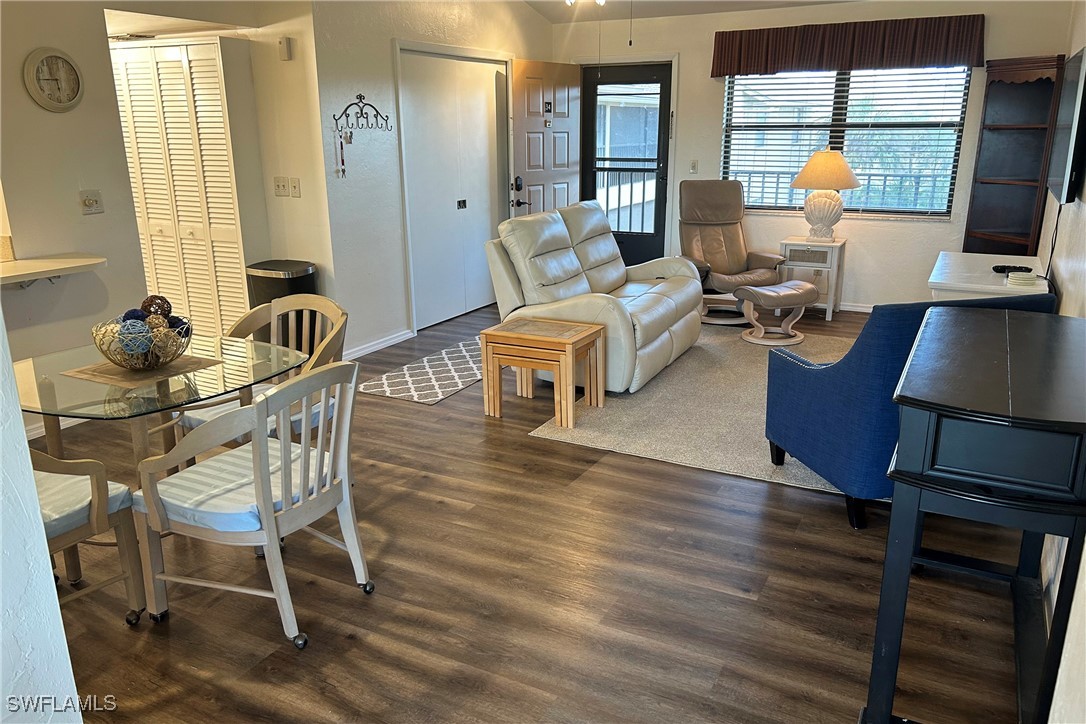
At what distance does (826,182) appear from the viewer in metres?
5.95

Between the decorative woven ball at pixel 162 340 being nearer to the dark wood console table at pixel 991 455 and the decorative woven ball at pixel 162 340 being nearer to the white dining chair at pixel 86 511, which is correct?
the white dining chair at pixel 86 511

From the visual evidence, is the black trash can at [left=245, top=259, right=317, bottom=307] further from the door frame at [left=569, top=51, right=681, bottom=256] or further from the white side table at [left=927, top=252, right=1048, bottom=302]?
the white side table at [left=927, top=252, right=1048, bottom=302]

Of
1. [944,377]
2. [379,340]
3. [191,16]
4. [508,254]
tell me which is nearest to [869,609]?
[944,377]

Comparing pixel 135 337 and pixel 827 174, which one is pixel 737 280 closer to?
pixel 827 174

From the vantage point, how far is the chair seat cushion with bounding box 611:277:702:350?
4402 millimetres

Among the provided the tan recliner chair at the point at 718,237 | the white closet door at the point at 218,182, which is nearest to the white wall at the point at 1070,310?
the tan recliner chair at the point at 718,237

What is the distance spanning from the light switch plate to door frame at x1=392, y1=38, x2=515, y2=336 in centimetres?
201

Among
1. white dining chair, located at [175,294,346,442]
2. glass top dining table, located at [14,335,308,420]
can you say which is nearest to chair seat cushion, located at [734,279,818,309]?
white dining chair, located at [175,294,346,442]

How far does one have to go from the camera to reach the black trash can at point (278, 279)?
4992 mm

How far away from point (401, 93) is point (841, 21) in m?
3.53

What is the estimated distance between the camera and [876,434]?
2.79m

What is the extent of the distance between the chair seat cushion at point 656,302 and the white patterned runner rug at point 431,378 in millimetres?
1076

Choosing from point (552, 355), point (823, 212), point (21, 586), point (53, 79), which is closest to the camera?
point (21, 586)

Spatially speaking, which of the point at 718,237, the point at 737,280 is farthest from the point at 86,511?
the point at 718,237
